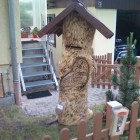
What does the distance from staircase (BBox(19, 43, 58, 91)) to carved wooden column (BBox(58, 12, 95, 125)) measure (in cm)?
297

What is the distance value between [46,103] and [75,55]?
2408 mm

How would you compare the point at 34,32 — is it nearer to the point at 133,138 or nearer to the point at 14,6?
the point at 14,6

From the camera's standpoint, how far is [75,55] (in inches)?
173

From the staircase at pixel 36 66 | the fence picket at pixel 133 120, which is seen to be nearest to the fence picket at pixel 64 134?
the fence picket at pixel 133 120

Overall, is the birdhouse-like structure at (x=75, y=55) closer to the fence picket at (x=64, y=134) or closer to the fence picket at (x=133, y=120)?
the fence picket at (x=133, y=120)

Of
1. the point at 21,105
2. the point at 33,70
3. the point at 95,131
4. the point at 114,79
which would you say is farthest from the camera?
the point at 33,70

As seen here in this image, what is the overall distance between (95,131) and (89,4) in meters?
7.51

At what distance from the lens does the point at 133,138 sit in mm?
3102

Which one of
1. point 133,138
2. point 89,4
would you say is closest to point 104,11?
point 89,4

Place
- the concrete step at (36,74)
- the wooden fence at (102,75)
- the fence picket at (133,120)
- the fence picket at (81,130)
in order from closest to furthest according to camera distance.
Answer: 1. the fence picket at (81,130)
2. the fence picket at (133,120)
3. the wooden fence at (102,75)
4. the concrete step at (36,74)

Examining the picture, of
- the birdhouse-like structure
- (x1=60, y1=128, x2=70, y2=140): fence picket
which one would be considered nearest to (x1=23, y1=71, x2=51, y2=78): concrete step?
the birdhouse-like structure

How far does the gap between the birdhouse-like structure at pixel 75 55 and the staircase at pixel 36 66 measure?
9.76 feet

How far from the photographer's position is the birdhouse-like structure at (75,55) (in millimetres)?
4066

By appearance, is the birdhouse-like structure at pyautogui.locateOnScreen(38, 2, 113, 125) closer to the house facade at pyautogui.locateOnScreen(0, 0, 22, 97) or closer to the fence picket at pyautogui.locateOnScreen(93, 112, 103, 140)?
the house facade at pyautogui.locateOnScreen(0, 0, 22, 97)
